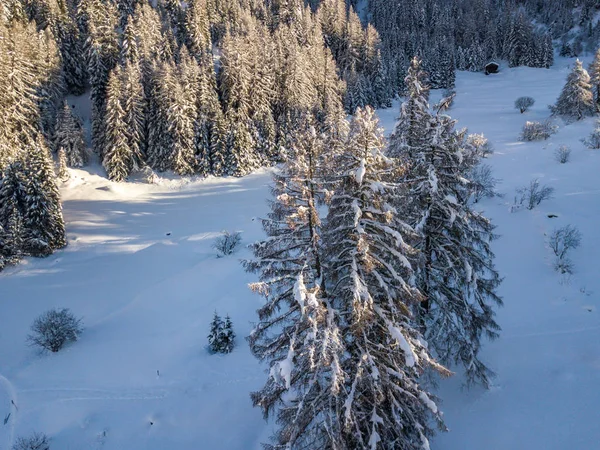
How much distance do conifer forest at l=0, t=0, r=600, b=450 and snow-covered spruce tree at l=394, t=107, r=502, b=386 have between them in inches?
3.5

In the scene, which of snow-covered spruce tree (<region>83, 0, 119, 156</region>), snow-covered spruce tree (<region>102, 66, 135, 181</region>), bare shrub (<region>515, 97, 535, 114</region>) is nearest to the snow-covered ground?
snow-covered spruce tree (<region>102, 66, 135, 181</region>)

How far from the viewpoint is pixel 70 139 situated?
41.2 m

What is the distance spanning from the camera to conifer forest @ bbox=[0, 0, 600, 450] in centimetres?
859

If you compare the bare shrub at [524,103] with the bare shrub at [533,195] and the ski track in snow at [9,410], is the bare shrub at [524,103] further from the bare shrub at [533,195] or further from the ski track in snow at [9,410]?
the ski track in snow at [9,410]

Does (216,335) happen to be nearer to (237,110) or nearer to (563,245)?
(563,245)

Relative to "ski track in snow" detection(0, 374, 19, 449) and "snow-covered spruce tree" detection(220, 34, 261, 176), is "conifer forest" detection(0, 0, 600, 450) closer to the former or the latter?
"ski track in snow" detection(0, 374, 19, 449)

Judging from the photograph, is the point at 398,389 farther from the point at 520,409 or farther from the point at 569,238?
the point at 569,238

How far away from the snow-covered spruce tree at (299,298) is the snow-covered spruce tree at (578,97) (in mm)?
43965

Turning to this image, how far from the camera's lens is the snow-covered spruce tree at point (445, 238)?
1121 centimetres

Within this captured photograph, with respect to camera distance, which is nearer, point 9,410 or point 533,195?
point 9,410

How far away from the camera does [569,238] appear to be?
19.8m

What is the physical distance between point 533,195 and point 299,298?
24090 millimetres

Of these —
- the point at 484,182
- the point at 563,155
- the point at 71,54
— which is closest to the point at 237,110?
the point at 71,54

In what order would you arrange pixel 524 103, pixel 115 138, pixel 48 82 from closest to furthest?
pixel 115 138 → pixel 48 82 → pixel 524 103
